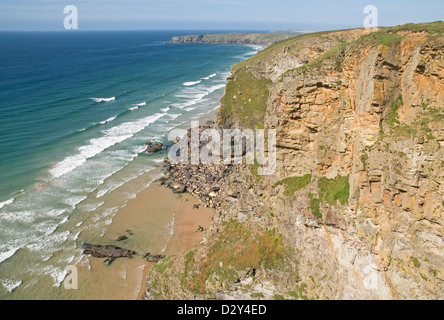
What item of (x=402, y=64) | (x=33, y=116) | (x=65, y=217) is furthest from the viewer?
(x=33, y=116)

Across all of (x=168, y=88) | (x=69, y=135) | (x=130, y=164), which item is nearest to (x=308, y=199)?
(x=130, y=164)

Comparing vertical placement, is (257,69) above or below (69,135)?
above

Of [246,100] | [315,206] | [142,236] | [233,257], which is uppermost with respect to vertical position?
[246,100]

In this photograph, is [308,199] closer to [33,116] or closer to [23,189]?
[23,189]

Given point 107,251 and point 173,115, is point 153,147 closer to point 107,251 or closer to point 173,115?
point 173,115

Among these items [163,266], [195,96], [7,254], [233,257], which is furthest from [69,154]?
[195,96]

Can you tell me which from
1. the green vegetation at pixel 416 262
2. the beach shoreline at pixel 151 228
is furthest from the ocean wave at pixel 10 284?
the green vegetation at pixel 416 262
